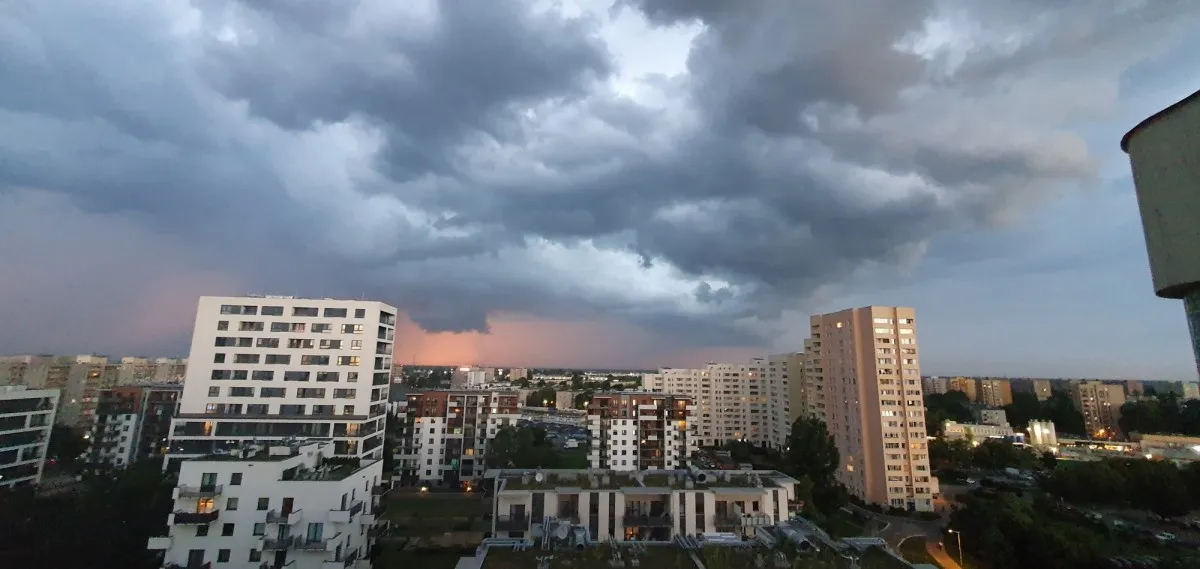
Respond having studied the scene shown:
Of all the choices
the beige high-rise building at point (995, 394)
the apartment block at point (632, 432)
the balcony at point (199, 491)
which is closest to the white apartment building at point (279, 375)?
the balcony at point (199, 491)

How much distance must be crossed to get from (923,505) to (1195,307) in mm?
50183

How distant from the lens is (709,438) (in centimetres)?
9262

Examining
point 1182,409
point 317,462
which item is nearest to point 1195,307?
point 317,462

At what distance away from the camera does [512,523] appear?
25312 mm

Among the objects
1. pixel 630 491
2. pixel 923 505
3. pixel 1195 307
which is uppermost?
pixel 1195 307

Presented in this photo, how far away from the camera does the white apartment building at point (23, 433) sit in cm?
4456

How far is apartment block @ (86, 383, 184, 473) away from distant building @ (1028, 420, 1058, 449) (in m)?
123

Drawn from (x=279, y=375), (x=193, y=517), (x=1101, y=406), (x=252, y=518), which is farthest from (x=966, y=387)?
(x=193, y=517)

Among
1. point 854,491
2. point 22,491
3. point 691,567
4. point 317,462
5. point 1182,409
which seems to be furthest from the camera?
point 1182,409

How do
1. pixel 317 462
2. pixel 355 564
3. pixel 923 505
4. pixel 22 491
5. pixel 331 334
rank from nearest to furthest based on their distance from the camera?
pixel 355 564 < pixel 317 462 < pixel 22 491 < pixel 331 334 < pixel 923 505

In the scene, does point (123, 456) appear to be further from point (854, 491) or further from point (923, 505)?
point (923, 505)

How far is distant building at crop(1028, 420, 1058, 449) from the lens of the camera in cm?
8131

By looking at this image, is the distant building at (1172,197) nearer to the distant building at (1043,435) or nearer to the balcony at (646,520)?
the balcony at (646,520)

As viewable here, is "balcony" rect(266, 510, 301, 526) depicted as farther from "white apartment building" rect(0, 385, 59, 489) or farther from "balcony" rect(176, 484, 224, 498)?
"white apartment building" rect(0, 385, 59, 489)
